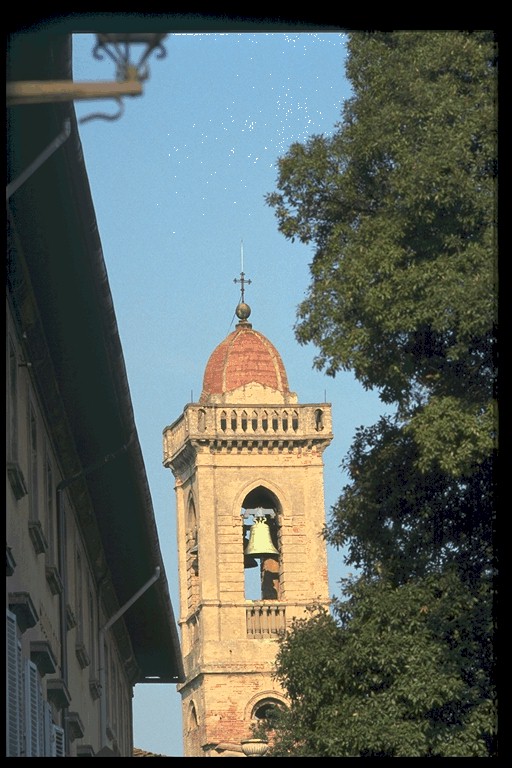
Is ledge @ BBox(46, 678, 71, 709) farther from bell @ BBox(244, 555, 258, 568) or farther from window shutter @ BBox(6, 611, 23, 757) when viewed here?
bell @ BBox(244, 555, 258, 568)

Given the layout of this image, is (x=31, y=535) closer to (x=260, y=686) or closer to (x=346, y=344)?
(x=346, y=344)

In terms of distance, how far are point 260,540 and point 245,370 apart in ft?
24.4

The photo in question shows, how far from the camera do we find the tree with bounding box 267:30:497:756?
Result: 16984 millimetres

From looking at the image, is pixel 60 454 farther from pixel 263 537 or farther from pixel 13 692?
pixel 263 537

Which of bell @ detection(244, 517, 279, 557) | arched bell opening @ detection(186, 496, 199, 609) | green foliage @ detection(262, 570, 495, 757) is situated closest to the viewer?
green foliage @ detection(262, 570, 495, 757)

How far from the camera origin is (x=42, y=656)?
15344mm

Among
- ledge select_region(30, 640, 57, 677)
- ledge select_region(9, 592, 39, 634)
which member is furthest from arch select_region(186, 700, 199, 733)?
ledge select_region(9, 592, 39, 634)

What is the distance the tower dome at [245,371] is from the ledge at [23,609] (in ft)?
198

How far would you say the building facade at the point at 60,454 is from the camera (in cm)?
1284

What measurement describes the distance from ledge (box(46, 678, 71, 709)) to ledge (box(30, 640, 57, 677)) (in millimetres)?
591

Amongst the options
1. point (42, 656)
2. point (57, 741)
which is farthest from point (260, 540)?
Answer: point (42, 656)

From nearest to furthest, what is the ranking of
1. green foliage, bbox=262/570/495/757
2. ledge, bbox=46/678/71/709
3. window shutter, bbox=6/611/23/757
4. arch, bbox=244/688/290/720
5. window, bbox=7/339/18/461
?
window shutter, bbox=6/611/23/757 < window, bbox=7/339/18/461 < ledge, bbox=46/678/71/709 < green foliage, bbox=262/570/495/757 < arch, bbox=244/688/290/720

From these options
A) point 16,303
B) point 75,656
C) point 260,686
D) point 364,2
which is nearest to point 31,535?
point 16,303

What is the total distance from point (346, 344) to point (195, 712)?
57906mm
